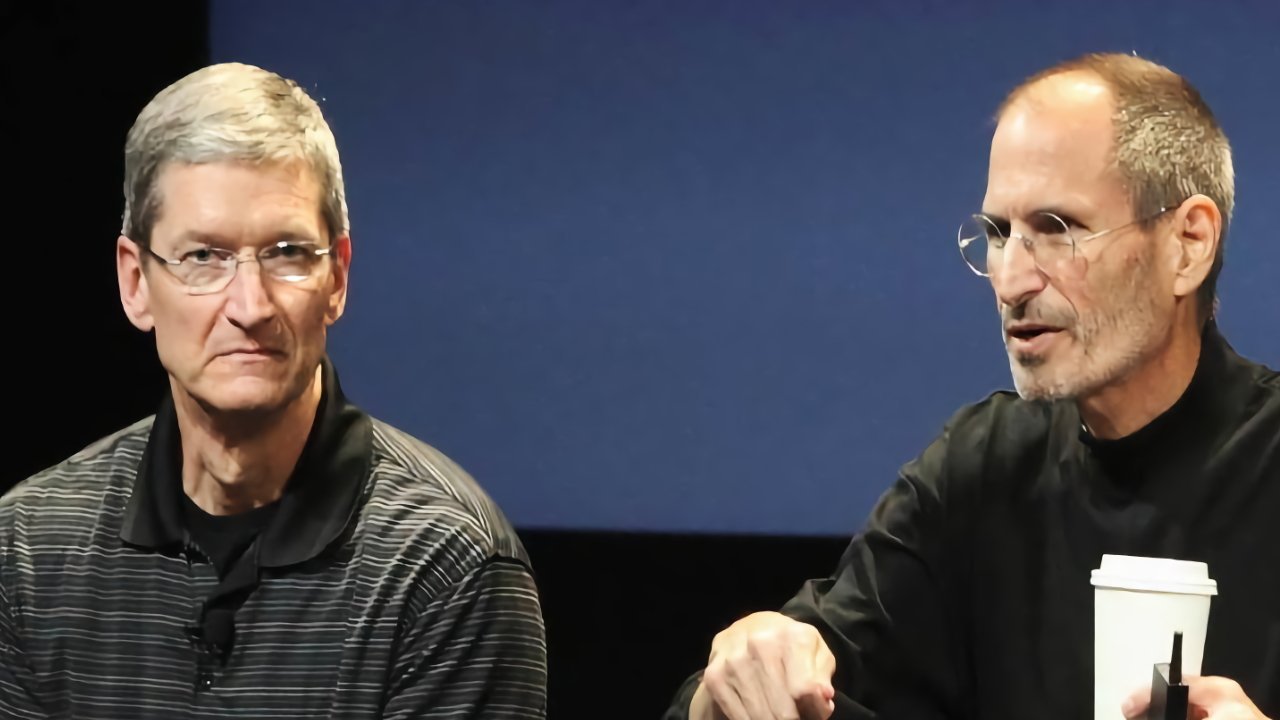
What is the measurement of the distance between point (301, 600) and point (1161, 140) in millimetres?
1185

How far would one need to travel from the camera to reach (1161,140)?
204cm

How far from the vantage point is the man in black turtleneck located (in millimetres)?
1994

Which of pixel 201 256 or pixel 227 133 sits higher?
pixel 227 133

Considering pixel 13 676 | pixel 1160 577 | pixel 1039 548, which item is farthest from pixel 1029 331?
pixel 13 676

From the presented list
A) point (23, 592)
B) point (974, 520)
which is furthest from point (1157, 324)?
point (23, 592)

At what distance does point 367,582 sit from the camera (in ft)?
6.57

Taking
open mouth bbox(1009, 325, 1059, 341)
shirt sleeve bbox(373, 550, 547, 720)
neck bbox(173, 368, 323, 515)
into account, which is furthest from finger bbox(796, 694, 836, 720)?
neck bbox(173, 368, 323, 515)

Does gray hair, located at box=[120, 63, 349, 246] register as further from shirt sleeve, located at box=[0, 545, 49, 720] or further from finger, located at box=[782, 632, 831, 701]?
finger, located at box=[782, 632, 831, 701]

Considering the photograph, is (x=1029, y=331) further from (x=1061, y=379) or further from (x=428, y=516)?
Result: (x=428, y=516)

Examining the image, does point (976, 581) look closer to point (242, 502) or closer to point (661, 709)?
point (242, 502)

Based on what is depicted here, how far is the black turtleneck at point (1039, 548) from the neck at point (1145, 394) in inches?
0.8

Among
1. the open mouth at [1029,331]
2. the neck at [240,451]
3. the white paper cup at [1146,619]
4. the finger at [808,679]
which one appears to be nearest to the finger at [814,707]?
the finger at [808,679]

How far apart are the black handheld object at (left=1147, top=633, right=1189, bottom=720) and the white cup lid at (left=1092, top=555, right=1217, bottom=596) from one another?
0.08 metres

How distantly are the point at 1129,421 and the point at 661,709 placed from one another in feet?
4.34
